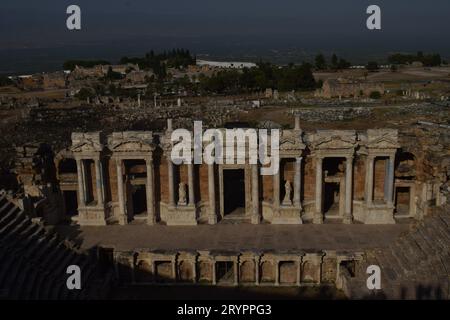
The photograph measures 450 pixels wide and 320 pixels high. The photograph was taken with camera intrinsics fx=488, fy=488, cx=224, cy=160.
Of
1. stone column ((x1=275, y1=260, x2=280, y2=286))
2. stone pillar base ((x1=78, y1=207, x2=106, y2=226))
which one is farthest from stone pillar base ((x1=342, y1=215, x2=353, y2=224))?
stone pillar base ((x1=78, y1=207, x2=106, y2=226))

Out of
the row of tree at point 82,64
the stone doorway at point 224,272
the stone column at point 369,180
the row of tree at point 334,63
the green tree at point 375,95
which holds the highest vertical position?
the row of tree at point 82,64

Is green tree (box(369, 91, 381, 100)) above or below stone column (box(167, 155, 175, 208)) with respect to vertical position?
below


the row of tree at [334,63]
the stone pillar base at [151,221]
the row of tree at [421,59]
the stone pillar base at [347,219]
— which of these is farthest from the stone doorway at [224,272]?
the row of tree at [421,59]

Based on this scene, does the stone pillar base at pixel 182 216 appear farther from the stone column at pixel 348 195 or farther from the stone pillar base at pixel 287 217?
the stone column at pixel 348 195

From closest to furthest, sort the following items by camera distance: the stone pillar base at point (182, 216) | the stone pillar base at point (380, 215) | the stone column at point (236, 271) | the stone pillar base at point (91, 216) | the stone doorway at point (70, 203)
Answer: the stone column at point (236, 271) → the stone pillar base at point (380, 215) → the stone pillar base at point (182, 216) → the stone pillar base at point (91, 216) → the stone doorway at point (70, 203)

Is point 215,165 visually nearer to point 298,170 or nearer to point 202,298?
point 298,170

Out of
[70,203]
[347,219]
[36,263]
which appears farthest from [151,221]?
[347,219]

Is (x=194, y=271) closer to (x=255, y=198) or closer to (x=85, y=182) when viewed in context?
(x=255, y=198)

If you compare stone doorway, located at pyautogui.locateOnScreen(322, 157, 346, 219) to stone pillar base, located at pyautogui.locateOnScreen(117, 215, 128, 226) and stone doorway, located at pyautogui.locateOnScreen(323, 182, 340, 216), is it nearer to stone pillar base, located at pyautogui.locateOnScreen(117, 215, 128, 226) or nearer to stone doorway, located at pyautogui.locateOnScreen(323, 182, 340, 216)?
stone doorway, located at pyautogui.locateOnScreen(323, 182, 340, 216)
